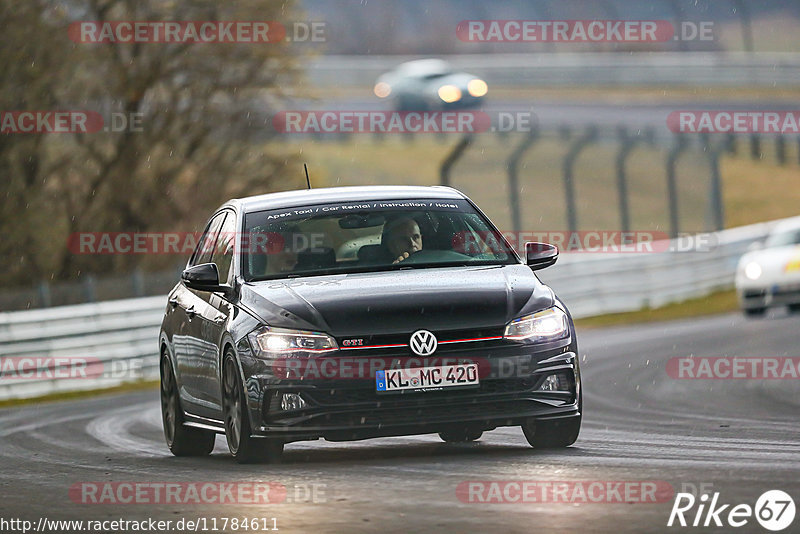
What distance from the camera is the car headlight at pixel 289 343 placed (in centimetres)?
863

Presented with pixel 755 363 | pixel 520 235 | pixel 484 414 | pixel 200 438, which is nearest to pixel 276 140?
pixel 520 235

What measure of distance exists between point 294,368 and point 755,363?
915 cm

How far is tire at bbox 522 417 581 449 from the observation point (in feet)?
30.2

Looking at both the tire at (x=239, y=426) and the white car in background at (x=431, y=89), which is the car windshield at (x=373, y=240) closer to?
the tire at (x=239, y=426)

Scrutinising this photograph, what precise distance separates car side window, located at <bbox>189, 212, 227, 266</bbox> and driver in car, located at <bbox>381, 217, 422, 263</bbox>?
1413 mm

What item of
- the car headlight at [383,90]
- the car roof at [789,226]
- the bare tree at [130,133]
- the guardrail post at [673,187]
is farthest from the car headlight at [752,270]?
the car headlight at [383,90]

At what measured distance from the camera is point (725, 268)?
30125mm

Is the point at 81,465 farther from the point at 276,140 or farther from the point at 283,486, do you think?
the point at 276,140

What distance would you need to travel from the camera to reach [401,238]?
9.79 metres

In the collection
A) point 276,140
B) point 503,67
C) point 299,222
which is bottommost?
point 299,222

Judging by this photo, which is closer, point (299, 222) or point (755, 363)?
point (299, 222)

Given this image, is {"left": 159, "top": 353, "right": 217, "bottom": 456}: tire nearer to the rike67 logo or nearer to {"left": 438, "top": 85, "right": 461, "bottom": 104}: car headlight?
the rike67 logo

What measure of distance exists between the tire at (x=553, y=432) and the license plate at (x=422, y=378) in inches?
28.2

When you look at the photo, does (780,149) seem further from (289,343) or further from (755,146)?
(289,343)
